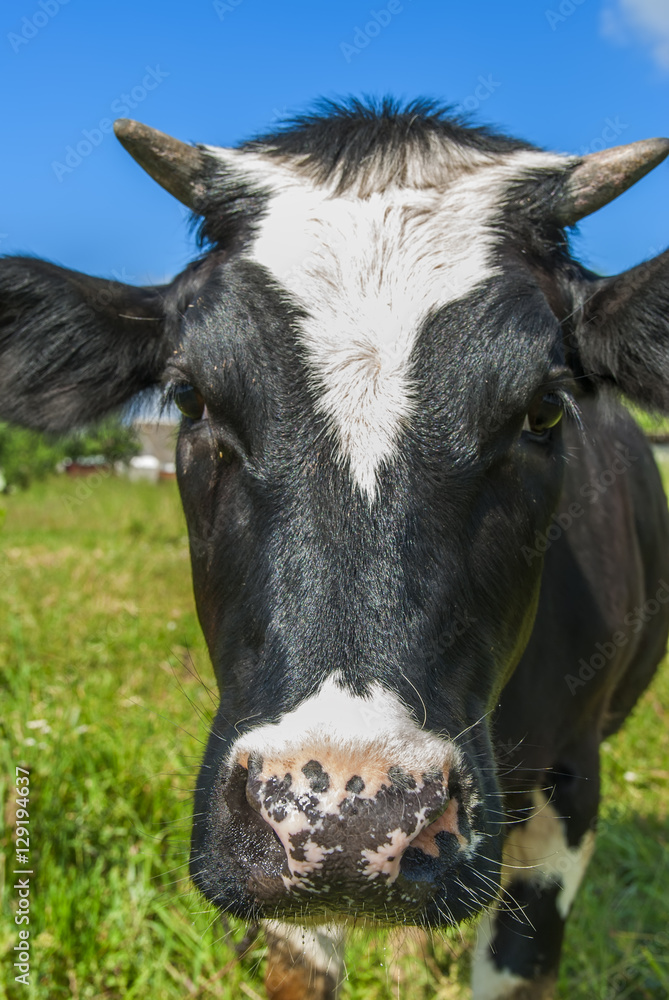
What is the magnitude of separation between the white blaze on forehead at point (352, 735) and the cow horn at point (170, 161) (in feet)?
5.89

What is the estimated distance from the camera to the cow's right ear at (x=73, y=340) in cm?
272

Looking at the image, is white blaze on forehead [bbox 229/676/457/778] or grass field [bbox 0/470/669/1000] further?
grass field [bbox 0/470/669/1000]

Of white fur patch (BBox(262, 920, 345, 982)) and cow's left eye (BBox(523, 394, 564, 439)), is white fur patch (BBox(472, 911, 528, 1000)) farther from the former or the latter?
cow's left eye (BBox(523, 394, 564, 439))

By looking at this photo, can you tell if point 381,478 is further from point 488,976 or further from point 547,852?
point 488,976

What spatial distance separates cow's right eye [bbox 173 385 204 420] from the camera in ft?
7.65

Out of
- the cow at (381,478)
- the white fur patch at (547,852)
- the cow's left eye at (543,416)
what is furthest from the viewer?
the white fur patch at (547,852)

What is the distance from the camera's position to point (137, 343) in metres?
2.84

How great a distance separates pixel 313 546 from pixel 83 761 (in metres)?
2.60

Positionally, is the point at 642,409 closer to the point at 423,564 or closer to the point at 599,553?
the point at 599,553

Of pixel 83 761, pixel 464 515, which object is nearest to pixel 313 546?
pixel 464 515
